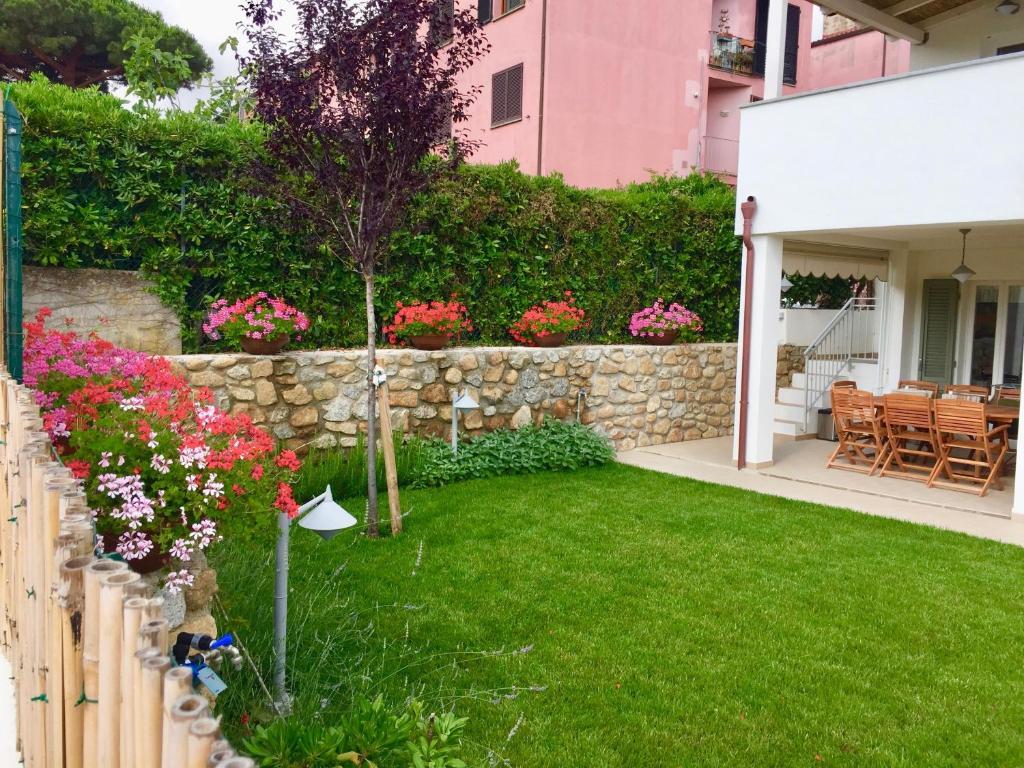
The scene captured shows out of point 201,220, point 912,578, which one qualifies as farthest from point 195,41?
point 912,578

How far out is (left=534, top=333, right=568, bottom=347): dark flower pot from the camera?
9.62 meters

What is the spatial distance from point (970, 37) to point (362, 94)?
940cm

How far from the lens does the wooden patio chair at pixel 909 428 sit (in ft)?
27.1

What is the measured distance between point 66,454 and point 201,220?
469cm

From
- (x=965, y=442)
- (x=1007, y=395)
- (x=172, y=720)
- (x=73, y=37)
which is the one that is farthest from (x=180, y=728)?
(x=73, y=37)

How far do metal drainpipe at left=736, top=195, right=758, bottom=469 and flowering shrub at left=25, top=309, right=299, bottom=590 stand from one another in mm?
6828

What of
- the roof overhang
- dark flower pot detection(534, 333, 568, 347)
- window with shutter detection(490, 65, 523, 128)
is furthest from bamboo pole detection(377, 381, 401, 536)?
window with shutter detection(490, 65, 523, 128)

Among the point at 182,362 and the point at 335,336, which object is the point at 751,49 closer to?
the point at 335,336

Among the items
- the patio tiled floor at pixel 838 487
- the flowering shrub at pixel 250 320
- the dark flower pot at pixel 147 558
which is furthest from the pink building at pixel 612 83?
the dark flower pot at pixel 147 558

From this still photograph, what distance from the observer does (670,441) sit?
35.9 ft

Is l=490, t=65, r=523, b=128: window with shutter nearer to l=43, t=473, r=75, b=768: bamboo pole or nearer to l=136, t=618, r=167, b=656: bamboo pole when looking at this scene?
l=43, t=473, r=75, b=768: bamboo pole

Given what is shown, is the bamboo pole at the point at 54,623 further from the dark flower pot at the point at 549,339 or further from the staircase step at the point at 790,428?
the staircase step at the point at 790,428

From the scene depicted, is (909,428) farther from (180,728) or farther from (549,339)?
(180,728)

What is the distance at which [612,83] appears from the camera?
17.0 meters
